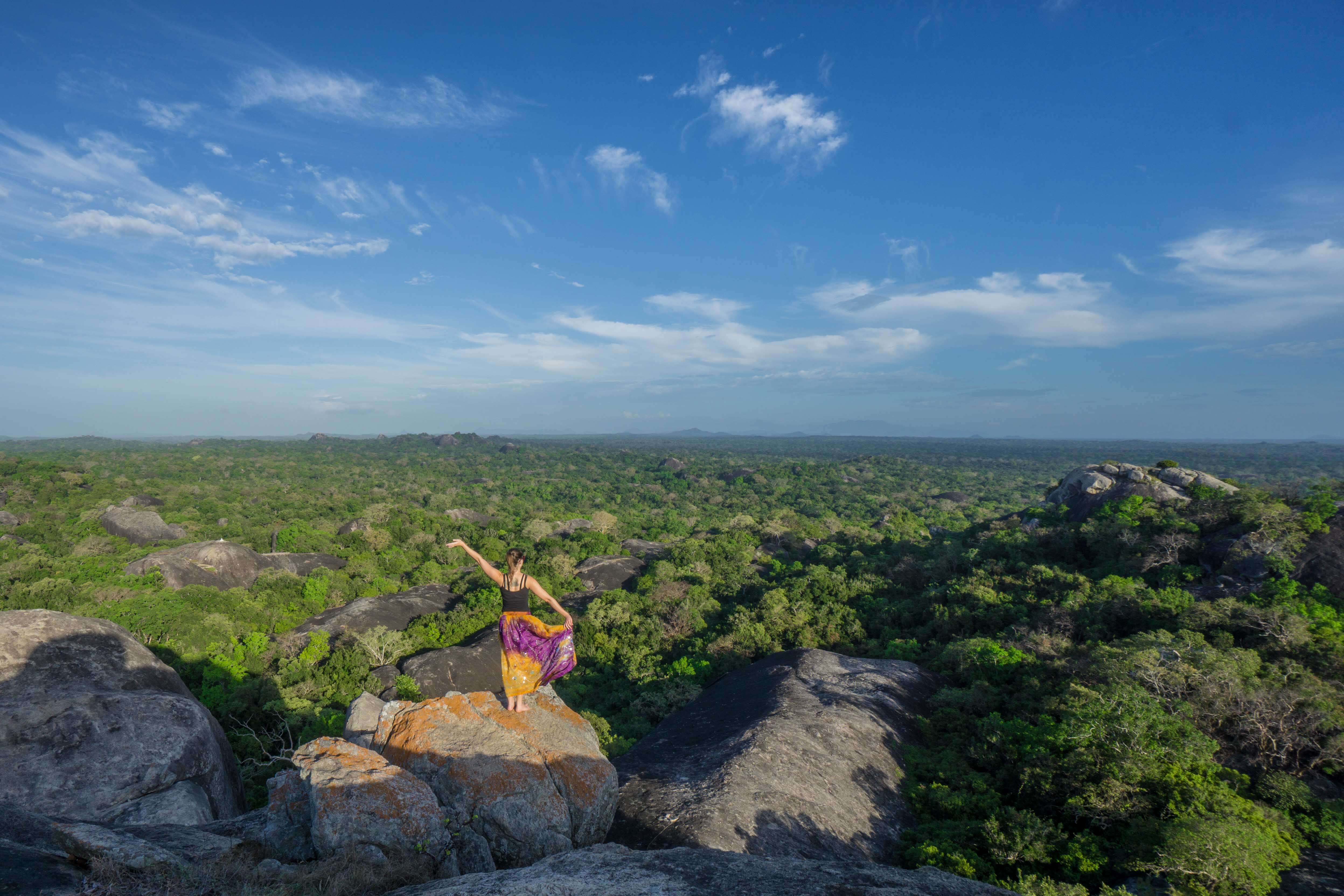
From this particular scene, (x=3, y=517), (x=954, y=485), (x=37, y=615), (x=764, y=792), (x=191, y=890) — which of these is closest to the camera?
(x=191, y=890)

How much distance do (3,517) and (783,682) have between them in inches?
2707

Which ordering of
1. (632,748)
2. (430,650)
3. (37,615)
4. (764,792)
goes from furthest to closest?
1. (430,650)
2. (632,748)
3. (37,615)
4. (764,792)

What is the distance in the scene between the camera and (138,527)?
46.3 meters

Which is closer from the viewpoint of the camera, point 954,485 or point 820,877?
point 820,877

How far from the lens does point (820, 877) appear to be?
6.90m

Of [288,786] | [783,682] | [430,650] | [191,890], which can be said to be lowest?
[430,650]

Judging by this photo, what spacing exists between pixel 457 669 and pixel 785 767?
21018 mm

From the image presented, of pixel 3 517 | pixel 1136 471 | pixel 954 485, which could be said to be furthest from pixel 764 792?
pixel 954 485

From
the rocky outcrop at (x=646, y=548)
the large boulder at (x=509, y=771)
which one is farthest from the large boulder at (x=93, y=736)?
the rocky outcrop at (x=646, y=548)

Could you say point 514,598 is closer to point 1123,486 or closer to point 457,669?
point 457,669

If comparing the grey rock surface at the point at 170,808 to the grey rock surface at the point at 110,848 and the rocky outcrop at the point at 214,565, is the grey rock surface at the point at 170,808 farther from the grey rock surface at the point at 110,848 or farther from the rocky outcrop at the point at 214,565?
the rocky outcrop at the point at 214,565

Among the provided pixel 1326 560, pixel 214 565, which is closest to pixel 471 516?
pixel 214 565

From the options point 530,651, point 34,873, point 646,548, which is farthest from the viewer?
point 646,548

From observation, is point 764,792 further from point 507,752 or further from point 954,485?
point 954,485
